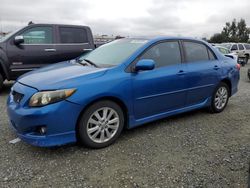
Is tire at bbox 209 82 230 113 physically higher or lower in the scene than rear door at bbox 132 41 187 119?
lower

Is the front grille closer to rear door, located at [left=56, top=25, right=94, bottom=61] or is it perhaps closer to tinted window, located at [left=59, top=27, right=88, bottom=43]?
rear door, located at [left=56, top=25, right=94, bottom=61]

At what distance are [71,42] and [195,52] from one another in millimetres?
4011

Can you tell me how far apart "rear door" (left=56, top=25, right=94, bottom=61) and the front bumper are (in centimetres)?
427

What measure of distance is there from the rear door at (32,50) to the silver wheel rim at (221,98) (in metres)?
4.33

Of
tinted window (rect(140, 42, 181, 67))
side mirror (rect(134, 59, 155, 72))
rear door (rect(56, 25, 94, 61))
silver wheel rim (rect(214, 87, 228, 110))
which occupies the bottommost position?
silver wheel rim (rect(214, 87, 228, 110))

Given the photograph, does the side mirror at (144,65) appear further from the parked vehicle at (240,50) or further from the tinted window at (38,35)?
the parked vehicle at (240,50)

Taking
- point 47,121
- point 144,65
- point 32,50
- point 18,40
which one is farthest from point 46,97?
point 32,50

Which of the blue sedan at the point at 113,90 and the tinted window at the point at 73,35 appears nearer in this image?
the blue sedan at the point at 113,90

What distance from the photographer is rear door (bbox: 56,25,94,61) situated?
24.5 feet

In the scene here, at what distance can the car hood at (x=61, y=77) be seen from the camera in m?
3.30

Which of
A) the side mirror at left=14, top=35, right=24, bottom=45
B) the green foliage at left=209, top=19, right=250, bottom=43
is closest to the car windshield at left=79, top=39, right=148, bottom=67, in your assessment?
the side mirror at left=14, top=35, right=24, bottom=45

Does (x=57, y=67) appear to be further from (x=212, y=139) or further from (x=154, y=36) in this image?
(x=212, y=139)

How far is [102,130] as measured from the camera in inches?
142

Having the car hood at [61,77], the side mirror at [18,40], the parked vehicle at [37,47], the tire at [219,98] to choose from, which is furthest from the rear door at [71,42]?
the tire at [219,98]
